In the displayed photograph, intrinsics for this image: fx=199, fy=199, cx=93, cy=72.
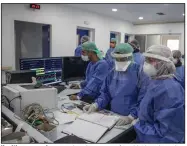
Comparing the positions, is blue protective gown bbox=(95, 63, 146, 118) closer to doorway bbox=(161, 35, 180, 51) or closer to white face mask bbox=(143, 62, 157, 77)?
white face mask bbox=(143, 62, 157, 77)

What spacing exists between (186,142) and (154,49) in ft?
2.10

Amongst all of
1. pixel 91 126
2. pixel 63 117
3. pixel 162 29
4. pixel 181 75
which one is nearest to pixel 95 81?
pixel 63 117

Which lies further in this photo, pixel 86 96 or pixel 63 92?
pixel 63 92

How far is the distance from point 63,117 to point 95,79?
72 cm

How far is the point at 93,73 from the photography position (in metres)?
2.33

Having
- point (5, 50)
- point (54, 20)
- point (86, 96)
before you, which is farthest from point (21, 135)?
point (54, 20)

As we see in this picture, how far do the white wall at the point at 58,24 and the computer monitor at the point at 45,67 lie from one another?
1.48 metres

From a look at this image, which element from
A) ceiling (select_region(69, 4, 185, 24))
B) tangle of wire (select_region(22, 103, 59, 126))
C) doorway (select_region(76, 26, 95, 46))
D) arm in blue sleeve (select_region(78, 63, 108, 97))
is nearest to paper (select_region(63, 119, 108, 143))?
tangle of wire (select_region(22, 103, 59, 126))

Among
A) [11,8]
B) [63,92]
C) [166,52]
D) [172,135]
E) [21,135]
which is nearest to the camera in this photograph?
[21,135]

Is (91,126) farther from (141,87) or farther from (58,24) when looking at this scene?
(58,24)

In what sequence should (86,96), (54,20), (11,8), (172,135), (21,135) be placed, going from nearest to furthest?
(21,135) < (172,135) < (86,96) < (11,8) < (54,20)

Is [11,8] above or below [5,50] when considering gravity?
above

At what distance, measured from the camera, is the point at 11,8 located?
3795 millimetres

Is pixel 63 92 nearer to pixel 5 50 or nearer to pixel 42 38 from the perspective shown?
pixel 5 50
